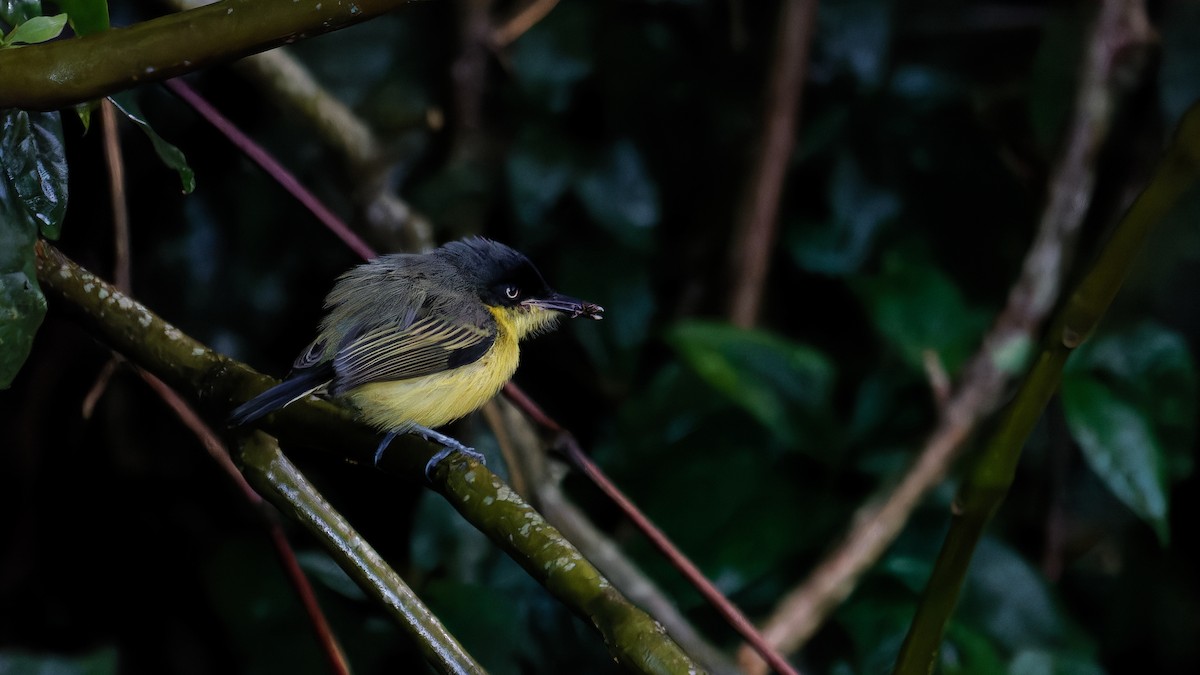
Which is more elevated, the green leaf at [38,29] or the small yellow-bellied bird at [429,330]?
the green leaf at [38,29]

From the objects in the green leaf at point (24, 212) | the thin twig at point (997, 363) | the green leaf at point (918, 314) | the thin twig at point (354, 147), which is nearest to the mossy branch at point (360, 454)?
the green leaf at point (24, 212)

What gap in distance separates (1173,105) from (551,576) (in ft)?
4.52

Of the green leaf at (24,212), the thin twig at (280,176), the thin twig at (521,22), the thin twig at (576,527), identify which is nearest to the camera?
the green leaf at (24,212)

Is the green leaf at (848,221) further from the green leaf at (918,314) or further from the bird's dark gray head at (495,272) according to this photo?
the bird's dark gray head at (495,272)

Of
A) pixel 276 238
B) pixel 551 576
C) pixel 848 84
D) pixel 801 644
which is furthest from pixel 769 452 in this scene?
pixel 551 576

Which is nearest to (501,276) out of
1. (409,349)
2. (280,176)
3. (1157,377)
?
(409,349)

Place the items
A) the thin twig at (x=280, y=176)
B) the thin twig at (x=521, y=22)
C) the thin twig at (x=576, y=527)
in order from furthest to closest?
the thin twig at (x=521, y=22), the thin twig at (x=576, y=527), the thin twig at (x=280, y=176)

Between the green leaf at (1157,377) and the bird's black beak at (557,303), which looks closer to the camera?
the bird's black beak at (557,303)

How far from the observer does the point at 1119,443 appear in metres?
1.46

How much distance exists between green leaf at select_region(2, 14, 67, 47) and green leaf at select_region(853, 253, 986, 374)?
110 centimetres

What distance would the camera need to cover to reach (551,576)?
73 centimetres

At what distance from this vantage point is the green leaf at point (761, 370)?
148 centimetres

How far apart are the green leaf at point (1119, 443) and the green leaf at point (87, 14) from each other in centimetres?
117

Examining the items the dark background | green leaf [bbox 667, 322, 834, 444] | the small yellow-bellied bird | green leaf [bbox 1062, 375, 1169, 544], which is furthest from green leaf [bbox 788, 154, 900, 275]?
the small yellow-bellied bird
